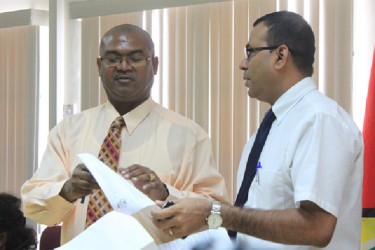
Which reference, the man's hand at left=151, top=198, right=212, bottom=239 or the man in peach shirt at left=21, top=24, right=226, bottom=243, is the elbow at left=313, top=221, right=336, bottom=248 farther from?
the man in peach shirt at left=21, top=24, right=226, bottom=243

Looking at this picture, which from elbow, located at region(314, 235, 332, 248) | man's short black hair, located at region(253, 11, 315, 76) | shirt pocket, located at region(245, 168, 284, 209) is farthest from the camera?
man's short black hair, located at region(253, 11, 315, 76)

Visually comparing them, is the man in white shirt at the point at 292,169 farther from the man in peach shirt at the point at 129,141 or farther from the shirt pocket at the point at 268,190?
the man in peach shirt at the point at 129,141

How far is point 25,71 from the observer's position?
16.8 feet

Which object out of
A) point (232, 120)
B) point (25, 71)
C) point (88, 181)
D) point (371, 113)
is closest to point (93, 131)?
point (88, 181)

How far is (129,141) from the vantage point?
2.41 metres

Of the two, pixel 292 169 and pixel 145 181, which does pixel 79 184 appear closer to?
pixel 145 181

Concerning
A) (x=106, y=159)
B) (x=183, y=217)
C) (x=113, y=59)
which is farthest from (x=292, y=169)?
(x=113, y=59)

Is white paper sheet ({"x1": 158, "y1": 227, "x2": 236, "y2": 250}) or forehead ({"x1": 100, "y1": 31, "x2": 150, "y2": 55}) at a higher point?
forehead ({"x1": 100, "y1": 31, "x2": 150, "y2": 55})

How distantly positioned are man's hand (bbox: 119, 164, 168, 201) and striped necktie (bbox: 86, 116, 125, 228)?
352 mm

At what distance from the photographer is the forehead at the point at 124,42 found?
2.41m

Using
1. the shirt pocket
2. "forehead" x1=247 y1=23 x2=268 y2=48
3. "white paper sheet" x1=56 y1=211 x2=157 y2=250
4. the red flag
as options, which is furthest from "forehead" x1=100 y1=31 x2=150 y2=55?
the red flag

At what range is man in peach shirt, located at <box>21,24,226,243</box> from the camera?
7.64 feet

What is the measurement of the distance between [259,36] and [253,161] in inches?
14.7

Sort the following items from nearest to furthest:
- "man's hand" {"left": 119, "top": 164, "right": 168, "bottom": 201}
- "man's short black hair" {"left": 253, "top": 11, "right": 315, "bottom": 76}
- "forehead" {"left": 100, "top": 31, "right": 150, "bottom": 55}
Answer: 1. "man's short black hair" {"left": 253, "top": 11, "right": 315, "bottom": 76}
2. "man's hand" {"left": 119, "top": 164, "right": 168, "bottom": 201}
3. "forehead" {"left": 100, "top": 31, "right": 150, "bottom": 55}
